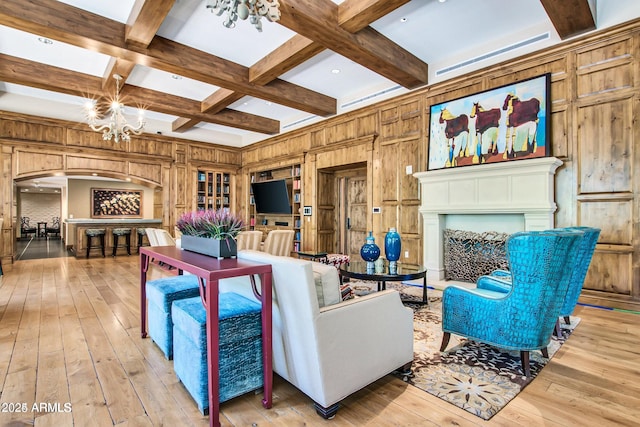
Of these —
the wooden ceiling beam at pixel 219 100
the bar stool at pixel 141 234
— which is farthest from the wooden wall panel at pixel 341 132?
the bar stool at pixel 141 234

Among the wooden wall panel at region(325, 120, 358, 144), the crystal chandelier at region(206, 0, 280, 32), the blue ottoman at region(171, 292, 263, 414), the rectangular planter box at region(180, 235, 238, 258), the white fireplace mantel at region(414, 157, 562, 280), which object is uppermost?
the wooden wall panel at region(325, 120, 358, 144)

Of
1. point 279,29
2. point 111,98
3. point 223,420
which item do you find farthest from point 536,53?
point 111,98

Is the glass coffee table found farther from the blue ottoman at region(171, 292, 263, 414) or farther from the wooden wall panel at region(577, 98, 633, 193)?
the wooden wall panel at region(577, 98, 633, 193)

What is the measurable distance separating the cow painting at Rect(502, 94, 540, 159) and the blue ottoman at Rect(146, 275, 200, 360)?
4407 millimetres

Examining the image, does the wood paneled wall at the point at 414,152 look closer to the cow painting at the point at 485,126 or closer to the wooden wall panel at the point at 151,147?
the wooden wall panel at the point at 151,147

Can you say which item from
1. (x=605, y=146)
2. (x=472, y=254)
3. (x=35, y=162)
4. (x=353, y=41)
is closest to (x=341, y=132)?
(x=353, y=41)

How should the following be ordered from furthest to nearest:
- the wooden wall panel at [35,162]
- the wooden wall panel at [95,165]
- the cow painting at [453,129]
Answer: the wooden wall panel at [95,165] < the wooden wall panel at [35,162] < the cow painting at [453,129]

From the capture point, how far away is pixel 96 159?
310 inches

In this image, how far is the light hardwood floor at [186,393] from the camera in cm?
174

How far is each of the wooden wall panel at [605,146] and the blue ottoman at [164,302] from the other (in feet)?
15.5

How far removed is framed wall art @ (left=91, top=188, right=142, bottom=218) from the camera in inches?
424

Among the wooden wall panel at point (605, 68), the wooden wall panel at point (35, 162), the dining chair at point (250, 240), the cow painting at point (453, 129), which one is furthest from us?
the wooden wall panel at point (35, 162)

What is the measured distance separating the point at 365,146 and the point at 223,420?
5.56 meters

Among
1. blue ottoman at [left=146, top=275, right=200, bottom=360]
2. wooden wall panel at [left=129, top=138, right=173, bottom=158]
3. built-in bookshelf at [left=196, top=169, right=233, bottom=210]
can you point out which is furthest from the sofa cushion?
wooden wall panel at [left=129, top=138, right=173, bottom=158]
